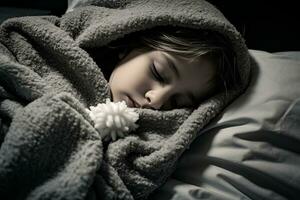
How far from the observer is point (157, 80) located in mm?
922

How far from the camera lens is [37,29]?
925 mm

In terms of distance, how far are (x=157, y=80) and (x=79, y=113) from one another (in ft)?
0.71

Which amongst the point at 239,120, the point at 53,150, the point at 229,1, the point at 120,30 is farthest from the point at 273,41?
the point at 53,150

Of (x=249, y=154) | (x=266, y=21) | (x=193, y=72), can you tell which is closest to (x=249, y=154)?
(x=249, y=154)

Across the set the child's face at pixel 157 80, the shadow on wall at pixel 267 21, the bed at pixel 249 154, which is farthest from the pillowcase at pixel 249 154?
the shadow on wall at pixel 267 21

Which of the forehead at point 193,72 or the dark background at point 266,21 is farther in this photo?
the dark background at point 266,21

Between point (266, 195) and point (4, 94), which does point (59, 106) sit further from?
point (266, 195)

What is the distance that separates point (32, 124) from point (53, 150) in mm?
67

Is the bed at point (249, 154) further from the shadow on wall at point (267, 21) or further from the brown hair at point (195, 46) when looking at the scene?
the shadow on wall at point (267, 21)

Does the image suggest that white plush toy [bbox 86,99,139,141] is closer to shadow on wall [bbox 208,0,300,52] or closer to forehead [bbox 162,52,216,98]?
forehead [bbox 162,52,216,98]

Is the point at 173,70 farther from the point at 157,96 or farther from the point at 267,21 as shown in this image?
the point at 267,21

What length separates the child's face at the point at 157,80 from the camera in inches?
35.7

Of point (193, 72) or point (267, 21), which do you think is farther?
point (267, 21)

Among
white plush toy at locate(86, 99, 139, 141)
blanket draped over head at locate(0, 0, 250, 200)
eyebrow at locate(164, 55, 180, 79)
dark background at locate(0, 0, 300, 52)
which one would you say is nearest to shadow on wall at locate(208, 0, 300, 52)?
dark background at locate(0, 0, 300, 52)
